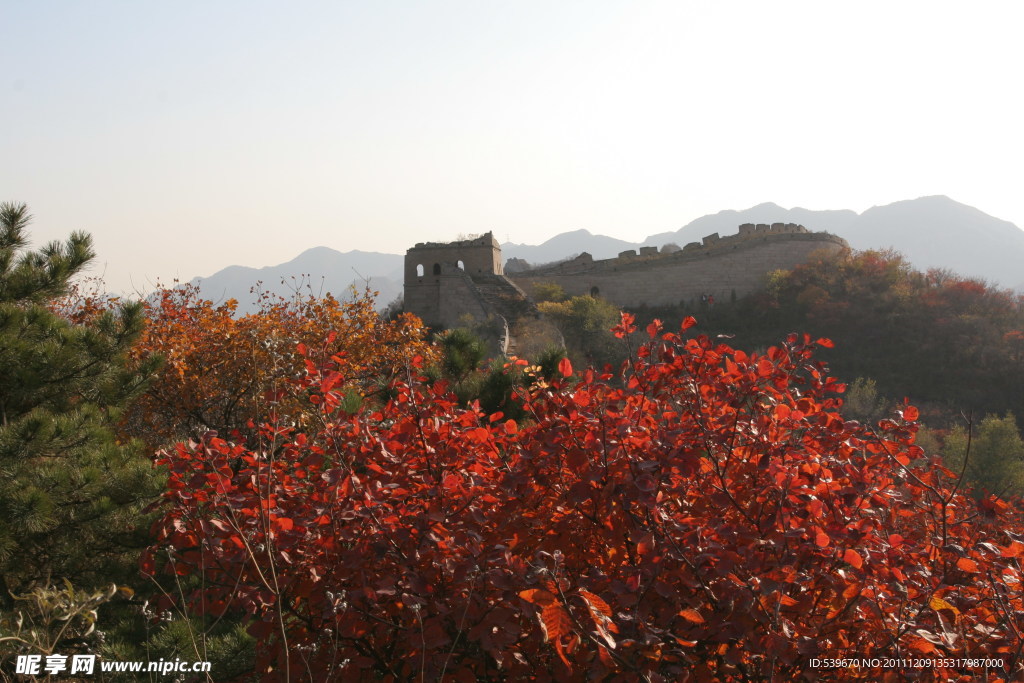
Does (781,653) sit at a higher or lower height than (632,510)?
lower

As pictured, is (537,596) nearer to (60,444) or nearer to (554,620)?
(554,620)

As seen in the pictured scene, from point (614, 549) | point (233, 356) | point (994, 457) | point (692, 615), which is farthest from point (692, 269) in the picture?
point (692, 615)

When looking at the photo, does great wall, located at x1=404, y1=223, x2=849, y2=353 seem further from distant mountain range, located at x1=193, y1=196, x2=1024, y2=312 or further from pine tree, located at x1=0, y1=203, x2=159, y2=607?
distant mountain range, located at x1=193, y1=196, x2=1024, y2=312

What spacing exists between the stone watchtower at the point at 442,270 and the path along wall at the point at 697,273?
450 centimetres

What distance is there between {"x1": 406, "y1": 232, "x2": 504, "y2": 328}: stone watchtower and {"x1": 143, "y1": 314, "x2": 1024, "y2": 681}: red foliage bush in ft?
84.6

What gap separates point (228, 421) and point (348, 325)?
2084 millimetres

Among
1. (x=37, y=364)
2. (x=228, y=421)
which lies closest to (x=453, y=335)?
(x=228, y=421)

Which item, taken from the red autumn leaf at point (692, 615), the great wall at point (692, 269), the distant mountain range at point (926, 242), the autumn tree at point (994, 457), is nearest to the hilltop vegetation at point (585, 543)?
the red autumn leaf at point (692, 615)

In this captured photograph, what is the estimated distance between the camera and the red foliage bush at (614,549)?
2217 millimetres

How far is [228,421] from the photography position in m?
8.59

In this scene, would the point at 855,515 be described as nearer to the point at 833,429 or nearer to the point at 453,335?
the point at 833,429

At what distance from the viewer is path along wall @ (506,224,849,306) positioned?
113ft

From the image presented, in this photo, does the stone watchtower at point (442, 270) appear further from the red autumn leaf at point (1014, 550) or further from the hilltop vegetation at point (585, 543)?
the red autumn leaf at point (1014, 550)

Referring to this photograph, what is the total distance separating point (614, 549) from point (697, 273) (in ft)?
109
